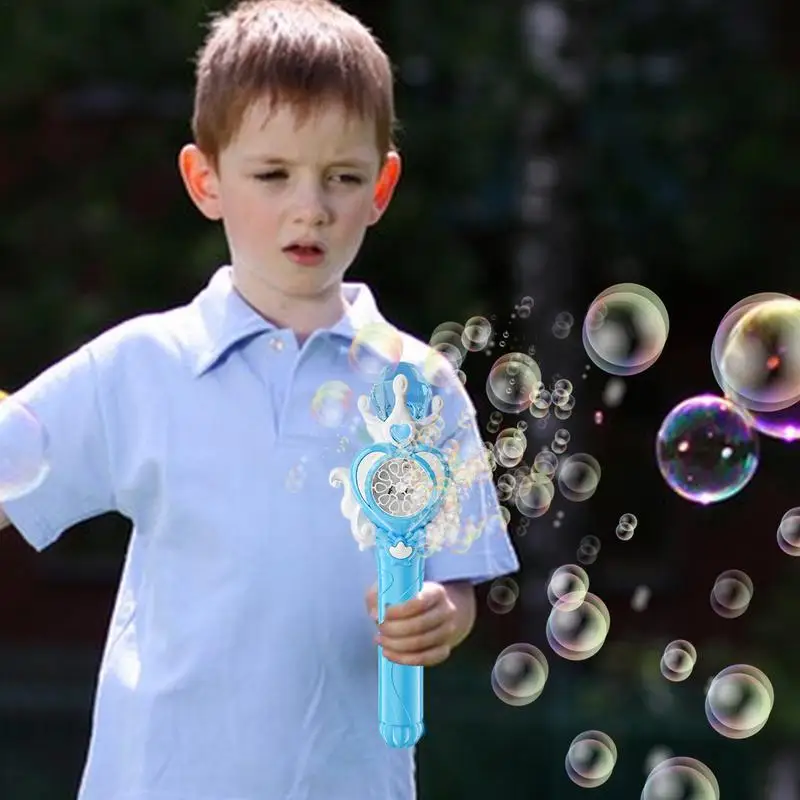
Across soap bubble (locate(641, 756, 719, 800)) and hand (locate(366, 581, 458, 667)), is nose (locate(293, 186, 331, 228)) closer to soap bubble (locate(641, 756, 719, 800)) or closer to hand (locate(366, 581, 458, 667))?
hand (locate(366, 581, 458, 667))

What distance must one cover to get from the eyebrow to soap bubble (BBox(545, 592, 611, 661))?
0.86 metres

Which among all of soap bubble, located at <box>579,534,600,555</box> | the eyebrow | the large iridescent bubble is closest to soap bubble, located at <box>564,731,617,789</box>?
the large iridescent bubble

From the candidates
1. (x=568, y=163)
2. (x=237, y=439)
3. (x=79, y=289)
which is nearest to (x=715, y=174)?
(x=568, y=163)

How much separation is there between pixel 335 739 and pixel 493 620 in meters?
5.60

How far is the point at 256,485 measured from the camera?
193 cm

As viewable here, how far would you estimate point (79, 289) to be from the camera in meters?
6.27

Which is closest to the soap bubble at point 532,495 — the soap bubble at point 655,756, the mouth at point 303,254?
the mouth at point 303,254

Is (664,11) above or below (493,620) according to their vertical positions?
above

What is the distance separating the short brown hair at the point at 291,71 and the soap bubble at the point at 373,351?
0.73 ft

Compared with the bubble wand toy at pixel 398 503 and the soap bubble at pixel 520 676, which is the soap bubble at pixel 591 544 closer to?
the soap bubble at pixel 520 676

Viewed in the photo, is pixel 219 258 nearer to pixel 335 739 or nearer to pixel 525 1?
pixel 525 1

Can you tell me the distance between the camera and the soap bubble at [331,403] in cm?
198

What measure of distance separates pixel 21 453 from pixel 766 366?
1.21 meters

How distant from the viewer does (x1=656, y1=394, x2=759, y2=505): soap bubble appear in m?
2.66
